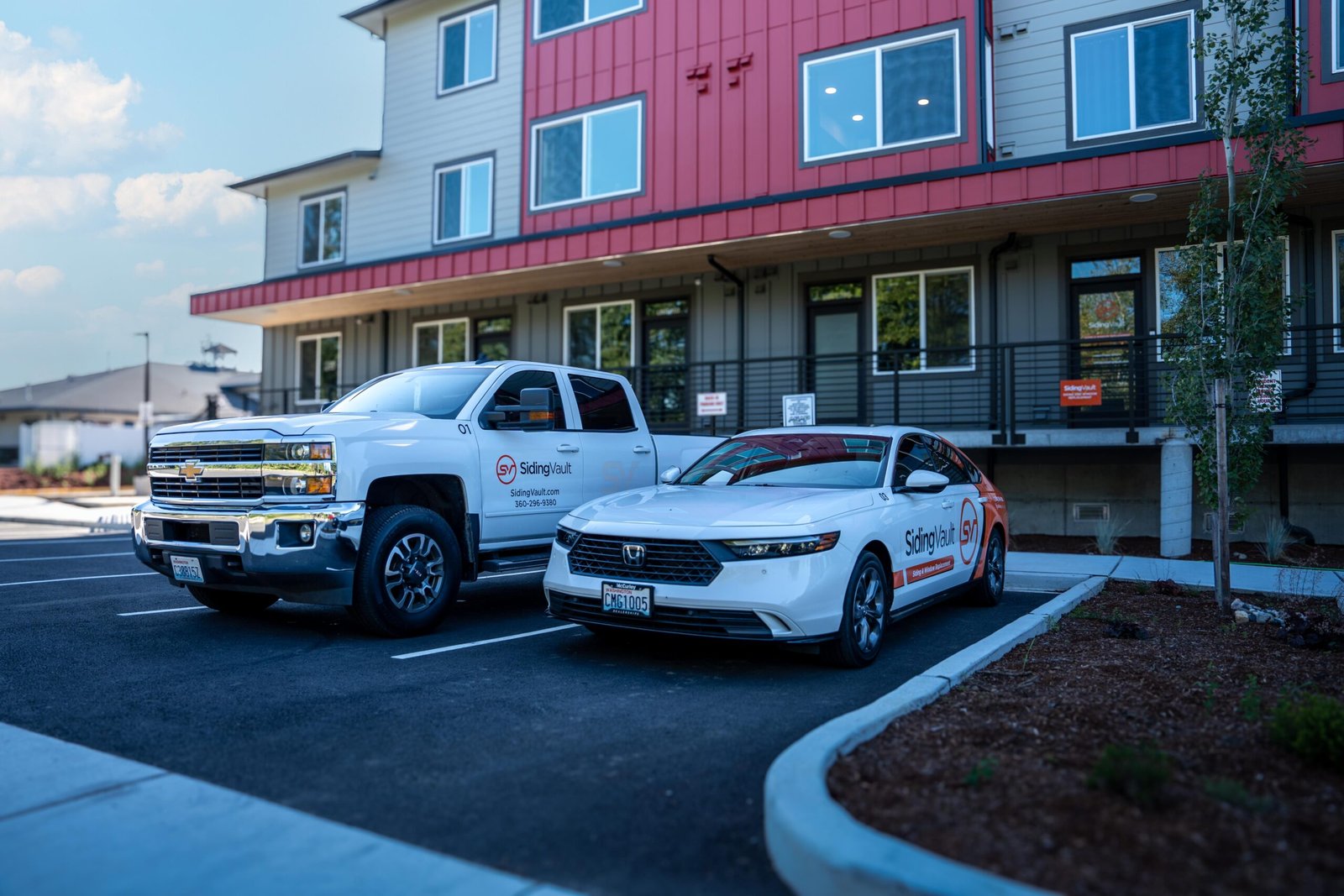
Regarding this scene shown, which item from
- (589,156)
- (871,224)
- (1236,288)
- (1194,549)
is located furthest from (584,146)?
(1236,288)

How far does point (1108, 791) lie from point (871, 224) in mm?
10512

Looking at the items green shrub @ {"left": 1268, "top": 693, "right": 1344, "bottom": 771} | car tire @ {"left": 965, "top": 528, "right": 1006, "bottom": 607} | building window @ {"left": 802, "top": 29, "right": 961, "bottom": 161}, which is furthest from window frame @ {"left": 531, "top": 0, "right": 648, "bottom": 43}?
green shrub @ {"left": 1268, "top": 693, "right": 1344, "bottom": 771}

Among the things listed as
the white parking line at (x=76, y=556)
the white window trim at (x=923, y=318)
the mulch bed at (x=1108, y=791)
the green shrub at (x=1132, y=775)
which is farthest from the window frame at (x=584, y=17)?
the green shrub at (x=1132, y=775)

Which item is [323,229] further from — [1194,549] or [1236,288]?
[1236,288]

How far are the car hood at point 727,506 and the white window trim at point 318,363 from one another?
16200 millimetres

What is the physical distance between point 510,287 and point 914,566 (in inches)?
498

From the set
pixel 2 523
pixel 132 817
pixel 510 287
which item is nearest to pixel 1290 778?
pixel 132 817

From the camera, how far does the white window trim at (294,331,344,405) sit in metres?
21.7

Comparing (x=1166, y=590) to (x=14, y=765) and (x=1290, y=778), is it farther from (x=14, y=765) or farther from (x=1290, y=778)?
(x=14, y=765)

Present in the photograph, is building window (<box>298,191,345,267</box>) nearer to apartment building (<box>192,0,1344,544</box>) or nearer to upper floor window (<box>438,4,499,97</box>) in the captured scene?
apartment building (<box>192,0,1344,544</box>)

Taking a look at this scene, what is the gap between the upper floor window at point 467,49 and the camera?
782 inches

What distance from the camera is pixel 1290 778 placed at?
11.6ft

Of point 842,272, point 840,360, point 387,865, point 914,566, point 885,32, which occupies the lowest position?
point 387,865

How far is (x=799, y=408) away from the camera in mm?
13500
